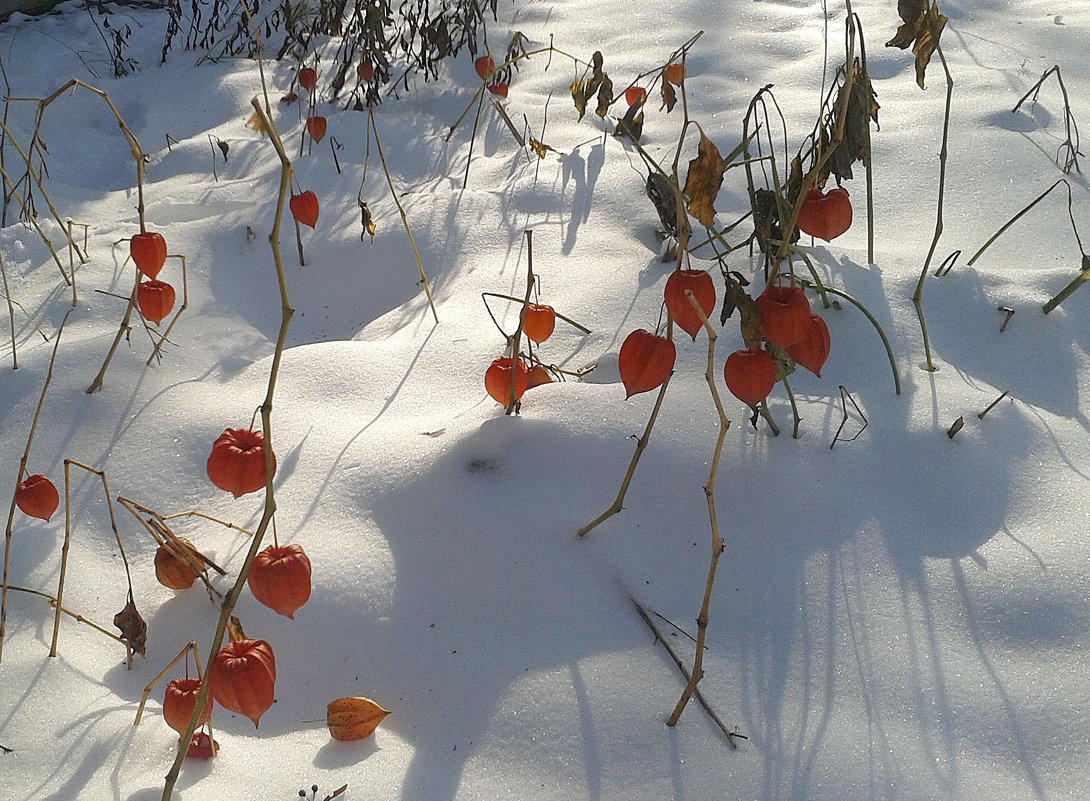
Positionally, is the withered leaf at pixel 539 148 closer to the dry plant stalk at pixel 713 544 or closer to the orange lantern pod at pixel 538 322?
the orange lantern pod at pixel 538 322

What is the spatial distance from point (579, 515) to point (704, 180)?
1.72ft

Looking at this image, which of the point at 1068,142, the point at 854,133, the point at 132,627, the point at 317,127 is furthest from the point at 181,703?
the point at 1068,142

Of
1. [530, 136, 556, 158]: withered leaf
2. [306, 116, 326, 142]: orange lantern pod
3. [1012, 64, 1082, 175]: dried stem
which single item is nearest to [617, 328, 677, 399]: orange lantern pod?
[1012, 64, 1082, 175]: dried stem

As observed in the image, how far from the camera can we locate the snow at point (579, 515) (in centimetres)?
105

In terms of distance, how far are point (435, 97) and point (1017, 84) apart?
72.3 inches

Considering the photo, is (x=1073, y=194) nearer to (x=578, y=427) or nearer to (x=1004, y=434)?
(x=1004, y=434)

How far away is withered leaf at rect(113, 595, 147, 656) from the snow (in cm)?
6

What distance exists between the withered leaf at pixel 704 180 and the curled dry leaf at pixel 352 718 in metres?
0.71

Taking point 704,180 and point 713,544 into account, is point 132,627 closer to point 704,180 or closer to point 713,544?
point 713,544

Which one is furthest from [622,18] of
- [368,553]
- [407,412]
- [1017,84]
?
[368,553]

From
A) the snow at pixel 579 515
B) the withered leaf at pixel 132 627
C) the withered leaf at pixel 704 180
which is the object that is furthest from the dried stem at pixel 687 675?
the withered leaf at pixel 132 627

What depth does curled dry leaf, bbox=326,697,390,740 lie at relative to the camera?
106 cm

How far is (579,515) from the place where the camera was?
132cm

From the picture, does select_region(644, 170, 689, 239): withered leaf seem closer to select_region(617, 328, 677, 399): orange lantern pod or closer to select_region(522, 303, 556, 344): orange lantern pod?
select_region(522, 303, 556, 344): orange lantern pod
